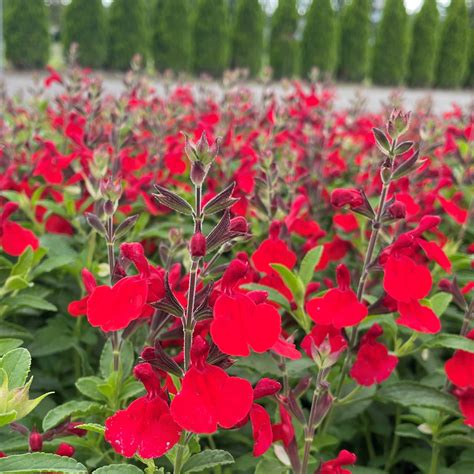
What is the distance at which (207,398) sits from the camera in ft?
3.55

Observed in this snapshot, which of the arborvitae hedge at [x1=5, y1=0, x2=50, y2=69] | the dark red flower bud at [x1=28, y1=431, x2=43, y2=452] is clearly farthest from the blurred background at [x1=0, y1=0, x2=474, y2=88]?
the dark red flower bud at [x1=28, y1=431, x2=43, y2=452]

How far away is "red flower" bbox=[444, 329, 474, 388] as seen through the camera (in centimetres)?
159

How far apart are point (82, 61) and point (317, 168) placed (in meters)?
19.4

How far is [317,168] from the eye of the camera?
117 inches

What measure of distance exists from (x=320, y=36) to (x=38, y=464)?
2161 cm

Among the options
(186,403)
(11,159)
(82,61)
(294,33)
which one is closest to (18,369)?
(186,403)

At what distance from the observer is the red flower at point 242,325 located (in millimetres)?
1069

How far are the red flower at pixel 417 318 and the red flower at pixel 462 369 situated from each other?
0.66 feet

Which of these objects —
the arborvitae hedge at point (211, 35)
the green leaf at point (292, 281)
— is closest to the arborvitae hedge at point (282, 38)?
the arborvitae hedge at point (211, 35)

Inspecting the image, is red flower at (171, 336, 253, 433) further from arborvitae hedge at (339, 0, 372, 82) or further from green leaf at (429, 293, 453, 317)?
arborvitae hedge at (339, 0, 372, 82)

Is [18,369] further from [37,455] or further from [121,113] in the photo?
[121,113]

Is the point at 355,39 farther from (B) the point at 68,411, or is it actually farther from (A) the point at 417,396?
(B) the point at 68,411

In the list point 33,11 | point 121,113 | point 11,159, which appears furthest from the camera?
point 33,11

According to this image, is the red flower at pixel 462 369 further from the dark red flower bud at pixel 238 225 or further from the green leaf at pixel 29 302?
the green leaf at pixel 29 302
